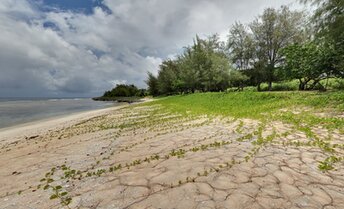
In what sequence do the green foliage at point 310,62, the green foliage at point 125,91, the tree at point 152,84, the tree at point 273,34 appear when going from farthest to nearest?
the green foliage at point 125,91, the tree at point 152,84, the tree at point 273,34, the green foliage at point 310,62

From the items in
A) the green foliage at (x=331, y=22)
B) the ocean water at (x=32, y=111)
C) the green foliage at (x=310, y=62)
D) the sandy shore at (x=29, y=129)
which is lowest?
the sandy shore at (x=29, y=129)

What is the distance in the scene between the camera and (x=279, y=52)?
91.9 feet

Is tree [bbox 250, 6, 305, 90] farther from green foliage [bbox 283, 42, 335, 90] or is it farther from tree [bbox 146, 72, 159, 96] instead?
tree [bbox 146, 72, 159, 96]

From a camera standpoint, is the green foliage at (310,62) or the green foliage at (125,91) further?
the green foliage at (125,91)

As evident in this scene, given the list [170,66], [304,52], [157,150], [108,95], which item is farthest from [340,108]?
[108,95]

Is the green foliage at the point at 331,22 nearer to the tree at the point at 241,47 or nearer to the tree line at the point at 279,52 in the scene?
the tree line at the point at 279,52

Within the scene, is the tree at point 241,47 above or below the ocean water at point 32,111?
above

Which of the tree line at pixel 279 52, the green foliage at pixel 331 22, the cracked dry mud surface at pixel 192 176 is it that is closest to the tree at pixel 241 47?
the tree line at pixel 279 52

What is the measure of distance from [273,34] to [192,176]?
3074 centimetres

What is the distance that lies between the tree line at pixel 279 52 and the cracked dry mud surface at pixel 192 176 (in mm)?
11504

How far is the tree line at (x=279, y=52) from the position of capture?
14250 millimetres

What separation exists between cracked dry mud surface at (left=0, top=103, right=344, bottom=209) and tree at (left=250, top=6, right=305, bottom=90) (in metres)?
26.1

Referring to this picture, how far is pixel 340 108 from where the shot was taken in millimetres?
9406

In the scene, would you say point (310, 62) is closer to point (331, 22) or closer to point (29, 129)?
point (331, 22)
